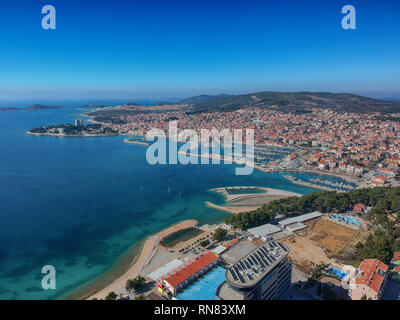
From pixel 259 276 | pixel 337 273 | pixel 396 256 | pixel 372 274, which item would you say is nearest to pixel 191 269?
pixel 259 276

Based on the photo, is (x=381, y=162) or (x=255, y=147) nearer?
(x=381, y=162)

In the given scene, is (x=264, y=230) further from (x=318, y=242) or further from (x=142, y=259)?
(x=142, y=259)

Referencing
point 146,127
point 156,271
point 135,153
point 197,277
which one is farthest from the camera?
point 146,127

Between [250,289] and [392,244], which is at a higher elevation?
[250,289]

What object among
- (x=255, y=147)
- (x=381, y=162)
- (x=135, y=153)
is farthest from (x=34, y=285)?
(x=381, y=162)

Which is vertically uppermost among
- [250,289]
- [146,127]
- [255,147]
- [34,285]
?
[146,127]

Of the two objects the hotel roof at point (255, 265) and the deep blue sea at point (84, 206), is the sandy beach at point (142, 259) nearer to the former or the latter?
the deep blue sea at point (84, 206)

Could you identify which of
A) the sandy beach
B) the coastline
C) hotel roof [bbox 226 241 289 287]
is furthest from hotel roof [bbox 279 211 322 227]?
hotel roof [bbox 226 241 289 287]

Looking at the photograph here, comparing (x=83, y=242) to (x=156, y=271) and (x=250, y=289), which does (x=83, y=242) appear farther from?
(x=250, y=289)
